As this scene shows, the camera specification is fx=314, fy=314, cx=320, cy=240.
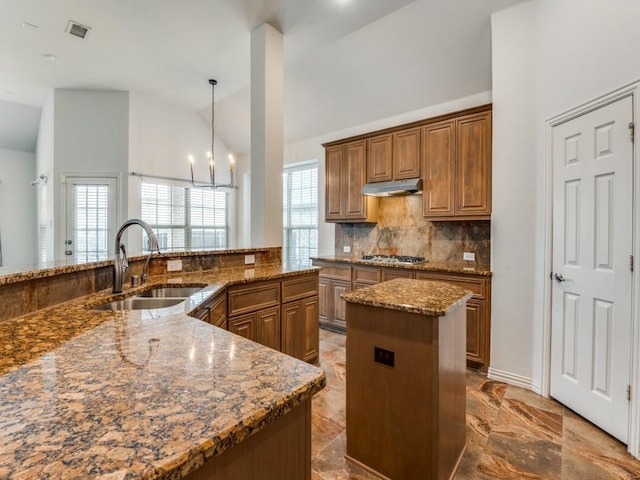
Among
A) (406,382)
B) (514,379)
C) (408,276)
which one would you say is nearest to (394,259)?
(408,276)

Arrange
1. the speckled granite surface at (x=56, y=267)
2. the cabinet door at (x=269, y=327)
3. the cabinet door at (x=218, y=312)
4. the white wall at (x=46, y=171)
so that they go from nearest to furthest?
the speckled granite surface at (x=56, y=267) < the cabinet door at (x=218, y=312) < the cabinet door at (x=269, y=327) < the white wall at (x=46, y=171)

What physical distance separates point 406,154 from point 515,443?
9.56 feet

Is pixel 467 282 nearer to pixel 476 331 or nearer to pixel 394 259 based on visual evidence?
pixel 476 331

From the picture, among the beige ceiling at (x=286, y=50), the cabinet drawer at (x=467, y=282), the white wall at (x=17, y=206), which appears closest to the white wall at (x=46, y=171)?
the beige ceiling at (x=286, y=50)

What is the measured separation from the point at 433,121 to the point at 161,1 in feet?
9.58

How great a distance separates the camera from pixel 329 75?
4.03 m

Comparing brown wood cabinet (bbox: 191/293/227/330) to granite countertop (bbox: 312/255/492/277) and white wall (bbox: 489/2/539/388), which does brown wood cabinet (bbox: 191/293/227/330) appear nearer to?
granite countertop (bbox: 312/255/492/277)

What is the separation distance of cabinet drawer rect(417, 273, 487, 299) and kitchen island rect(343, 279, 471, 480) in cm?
128

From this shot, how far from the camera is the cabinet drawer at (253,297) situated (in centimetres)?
229

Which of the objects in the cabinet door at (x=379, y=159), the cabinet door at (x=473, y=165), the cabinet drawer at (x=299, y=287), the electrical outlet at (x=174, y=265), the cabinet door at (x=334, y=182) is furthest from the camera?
the cabinet door at (x=334, y=182)

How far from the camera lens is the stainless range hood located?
359cm

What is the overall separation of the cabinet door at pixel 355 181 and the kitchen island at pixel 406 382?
2517 mm

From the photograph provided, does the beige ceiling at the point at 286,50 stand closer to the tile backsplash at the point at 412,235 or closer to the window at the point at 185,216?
the tile backsplash at the point at 412,235

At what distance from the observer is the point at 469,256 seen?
11.8 feet
